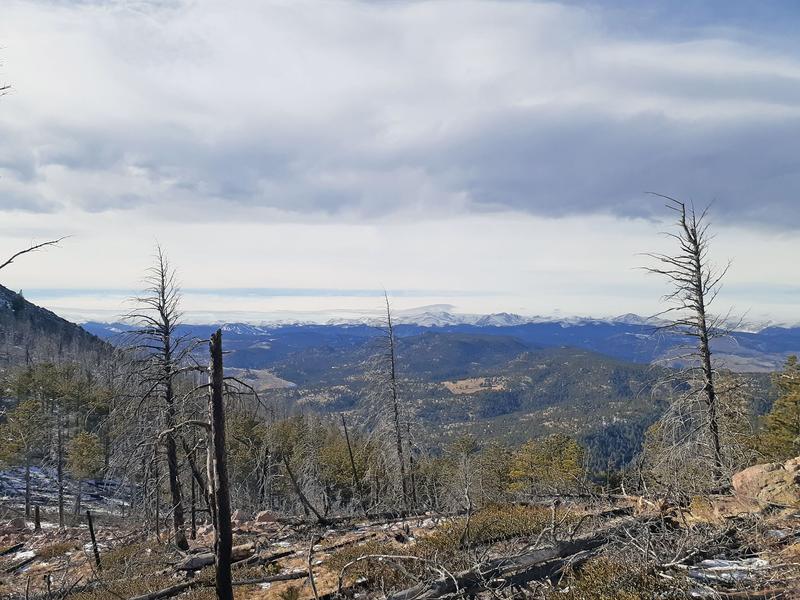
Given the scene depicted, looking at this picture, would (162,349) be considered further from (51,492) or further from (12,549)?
(51,492)

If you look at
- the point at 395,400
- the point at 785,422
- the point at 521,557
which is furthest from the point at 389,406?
the point at 785,422

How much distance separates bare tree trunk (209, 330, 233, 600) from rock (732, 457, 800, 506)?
330 inches

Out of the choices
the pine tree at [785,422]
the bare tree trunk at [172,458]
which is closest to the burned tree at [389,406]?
the bare tree trunk at [172,458]

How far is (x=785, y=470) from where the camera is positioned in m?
8.52

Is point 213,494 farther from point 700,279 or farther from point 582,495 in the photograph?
point 700,279

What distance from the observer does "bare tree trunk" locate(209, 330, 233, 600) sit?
22.4ft

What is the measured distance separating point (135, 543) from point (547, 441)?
34.5 meters

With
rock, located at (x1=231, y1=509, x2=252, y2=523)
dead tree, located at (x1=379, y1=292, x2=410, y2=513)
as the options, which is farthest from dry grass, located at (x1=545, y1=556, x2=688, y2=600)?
dead tree, located at (x1=379, y1=292, x2=410, y2=513)

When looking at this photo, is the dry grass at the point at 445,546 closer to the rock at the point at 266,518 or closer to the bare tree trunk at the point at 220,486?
the bare tree trunk at the point at 220,486

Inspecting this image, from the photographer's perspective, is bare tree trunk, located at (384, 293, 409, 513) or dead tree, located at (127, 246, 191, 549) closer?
dead tree, located at (127, 246, 191, 549)

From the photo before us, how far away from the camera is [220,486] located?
6898mm

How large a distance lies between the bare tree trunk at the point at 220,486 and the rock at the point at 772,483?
839 centimetres

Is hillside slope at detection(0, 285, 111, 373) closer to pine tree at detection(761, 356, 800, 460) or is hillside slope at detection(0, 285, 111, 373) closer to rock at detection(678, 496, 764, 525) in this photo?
pine tree at detection(761, 356, 800, 460)

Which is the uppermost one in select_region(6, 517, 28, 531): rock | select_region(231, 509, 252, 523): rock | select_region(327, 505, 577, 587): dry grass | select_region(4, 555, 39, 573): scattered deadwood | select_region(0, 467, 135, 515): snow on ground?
select_region(327, 505, 577, 587): dry grass
